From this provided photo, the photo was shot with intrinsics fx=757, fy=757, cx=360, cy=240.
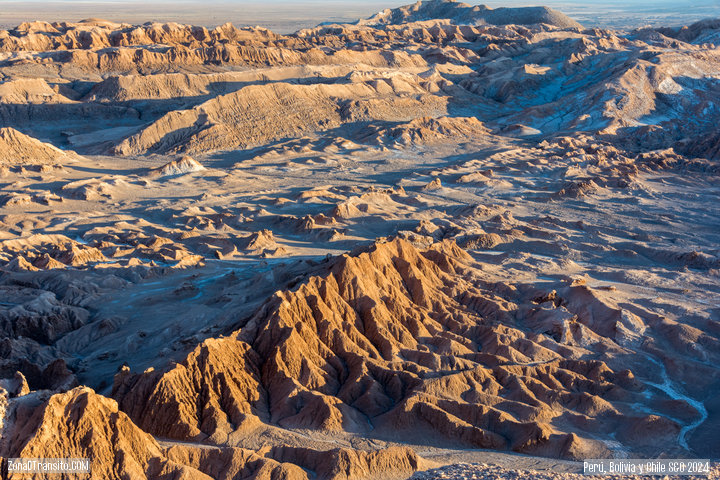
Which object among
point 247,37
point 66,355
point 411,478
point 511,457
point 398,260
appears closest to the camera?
point 411,478

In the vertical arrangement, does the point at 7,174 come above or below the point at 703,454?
below

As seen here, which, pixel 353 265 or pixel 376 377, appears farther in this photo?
pixel 353 265

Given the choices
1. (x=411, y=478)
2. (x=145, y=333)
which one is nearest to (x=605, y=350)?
(x=411, y=478)

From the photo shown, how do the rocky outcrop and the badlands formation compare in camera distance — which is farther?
the rocky outcrop

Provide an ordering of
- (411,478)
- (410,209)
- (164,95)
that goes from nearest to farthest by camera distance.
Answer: (411,478)
(410,209)
(164,95)

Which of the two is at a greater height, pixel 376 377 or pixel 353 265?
pixel 353 265

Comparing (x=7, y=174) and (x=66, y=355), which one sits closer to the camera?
(x=66, y=355)

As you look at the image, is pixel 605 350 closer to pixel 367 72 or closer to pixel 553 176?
pixel 553 176

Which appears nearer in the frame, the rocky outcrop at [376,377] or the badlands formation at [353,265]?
the badlands formation at [353,265]
